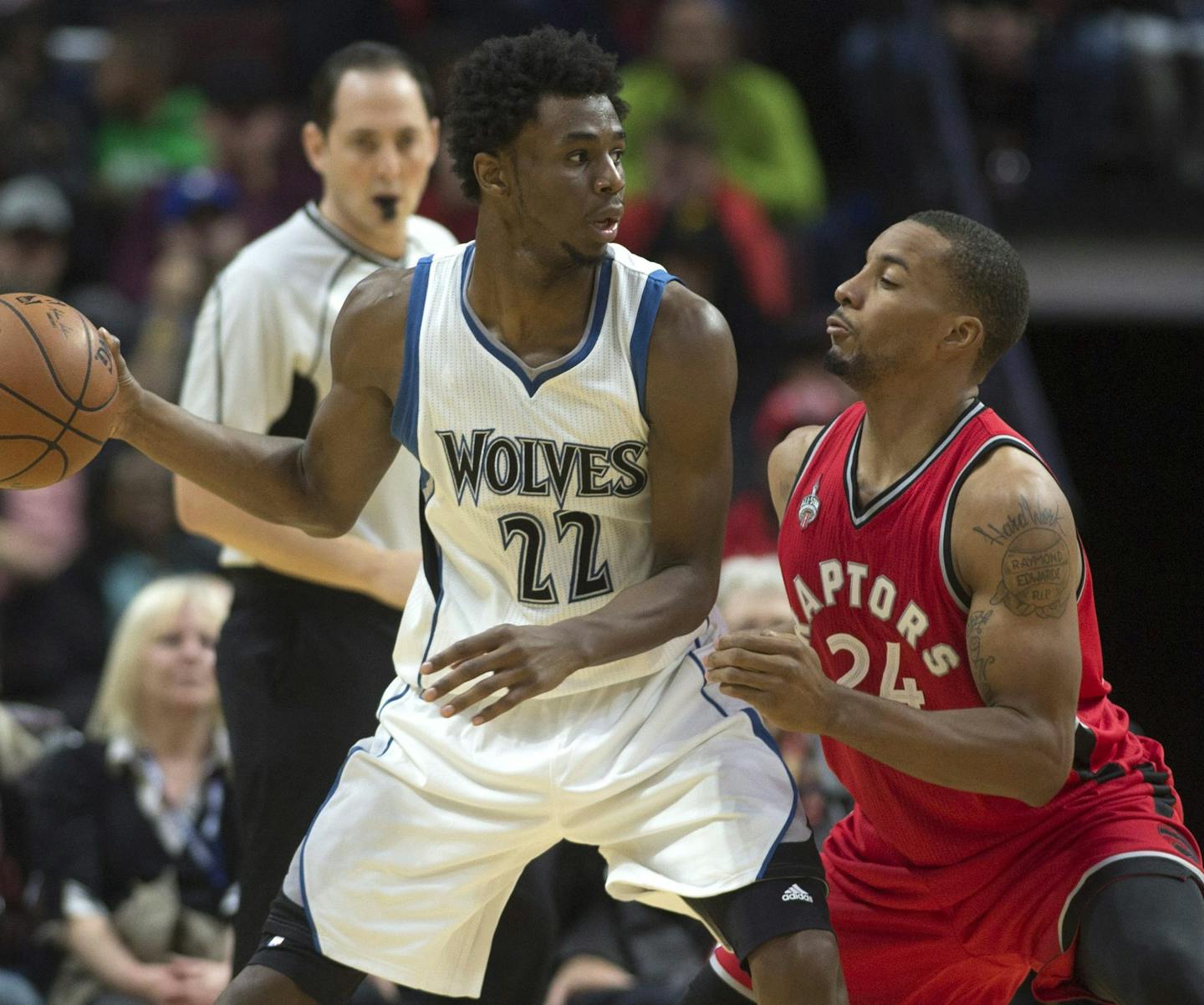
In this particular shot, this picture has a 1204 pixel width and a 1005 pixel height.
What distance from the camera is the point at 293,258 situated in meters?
4.41

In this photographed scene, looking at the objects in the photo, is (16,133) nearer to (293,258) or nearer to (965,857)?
(293,258)

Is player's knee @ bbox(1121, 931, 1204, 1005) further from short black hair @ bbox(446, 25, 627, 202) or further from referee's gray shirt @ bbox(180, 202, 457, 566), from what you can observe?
referee's gray shirt @ bbox(180, 202, 457, 566)

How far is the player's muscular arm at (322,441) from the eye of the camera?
140 inches

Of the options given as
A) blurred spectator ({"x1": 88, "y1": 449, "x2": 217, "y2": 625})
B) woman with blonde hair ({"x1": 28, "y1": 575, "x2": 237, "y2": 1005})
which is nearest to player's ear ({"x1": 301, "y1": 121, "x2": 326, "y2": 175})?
woman with blonde hair ({"x1": 28, "y1": 575, "x2": 237, "y2": 1005})

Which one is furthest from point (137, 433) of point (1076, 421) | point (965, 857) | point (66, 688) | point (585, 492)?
point (1076, 421)

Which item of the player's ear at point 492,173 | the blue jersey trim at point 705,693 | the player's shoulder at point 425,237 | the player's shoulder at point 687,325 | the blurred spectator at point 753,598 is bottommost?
the blurred spectator at point 753,598

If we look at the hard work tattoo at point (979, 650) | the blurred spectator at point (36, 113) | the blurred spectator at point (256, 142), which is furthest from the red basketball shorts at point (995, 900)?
the blurred spectator at point (36, 113)

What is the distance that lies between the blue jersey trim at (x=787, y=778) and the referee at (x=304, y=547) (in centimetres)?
99

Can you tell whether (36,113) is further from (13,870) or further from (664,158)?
(13,870)

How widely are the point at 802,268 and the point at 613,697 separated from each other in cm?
518

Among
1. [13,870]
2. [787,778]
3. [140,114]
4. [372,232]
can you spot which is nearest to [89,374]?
[372,232]

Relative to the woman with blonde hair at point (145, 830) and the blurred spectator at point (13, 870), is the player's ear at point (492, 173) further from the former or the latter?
the blurred spectator at point (13, 870)

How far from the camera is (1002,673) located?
334 cm

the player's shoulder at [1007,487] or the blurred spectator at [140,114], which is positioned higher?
the blurred spectator at [140,114]
